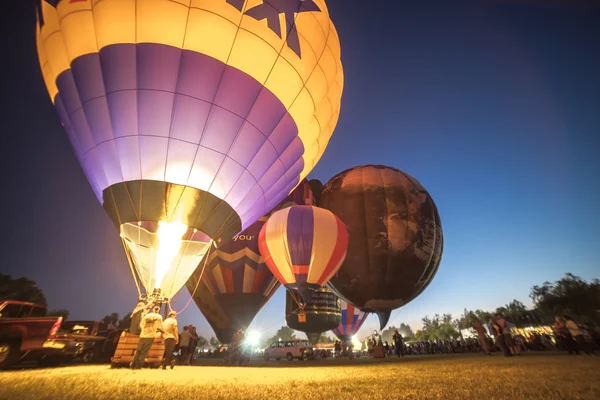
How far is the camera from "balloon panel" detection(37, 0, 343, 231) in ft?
20.5

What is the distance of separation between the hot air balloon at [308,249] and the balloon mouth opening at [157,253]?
4382mm

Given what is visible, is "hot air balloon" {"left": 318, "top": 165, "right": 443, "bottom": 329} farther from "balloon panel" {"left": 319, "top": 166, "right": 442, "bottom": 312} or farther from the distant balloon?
the distant balloon

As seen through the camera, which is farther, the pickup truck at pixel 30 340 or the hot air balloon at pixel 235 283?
the hot air balloon at pixel 235 283

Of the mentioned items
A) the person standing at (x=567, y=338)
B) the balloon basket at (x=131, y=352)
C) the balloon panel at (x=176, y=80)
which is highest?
the balloon panel at (x=176, y=80)

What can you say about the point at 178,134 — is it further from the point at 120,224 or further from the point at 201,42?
the point at 120,224

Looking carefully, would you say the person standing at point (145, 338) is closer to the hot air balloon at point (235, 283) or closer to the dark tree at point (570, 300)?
the hot air balloon at point (235, 283)

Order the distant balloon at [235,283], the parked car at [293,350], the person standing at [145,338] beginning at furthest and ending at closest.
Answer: the parked car at [293,350] → the distant balloon at [235,283] → the person standing at [145,338]

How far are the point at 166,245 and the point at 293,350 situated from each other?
12.6m

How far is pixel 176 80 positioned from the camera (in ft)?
21.5

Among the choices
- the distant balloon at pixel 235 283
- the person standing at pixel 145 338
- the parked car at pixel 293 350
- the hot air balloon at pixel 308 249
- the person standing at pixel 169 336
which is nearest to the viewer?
the person standing at pixel 145 338

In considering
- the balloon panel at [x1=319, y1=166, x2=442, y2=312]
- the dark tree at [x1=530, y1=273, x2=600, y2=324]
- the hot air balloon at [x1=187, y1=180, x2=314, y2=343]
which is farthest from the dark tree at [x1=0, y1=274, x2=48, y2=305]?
the dark tree at [x1=530, y1=273, x2=600, y2=324]

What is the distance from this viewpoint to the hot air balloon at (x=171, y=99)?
6.28 metres

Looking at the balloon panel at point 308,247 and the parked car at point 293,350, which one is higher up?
the balloon panel at point 308,247

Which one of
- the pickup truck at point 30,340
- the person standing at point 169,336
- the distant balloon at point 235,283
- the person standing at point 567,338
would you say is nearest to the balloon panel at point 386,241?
the distant balloon at point 235,283
